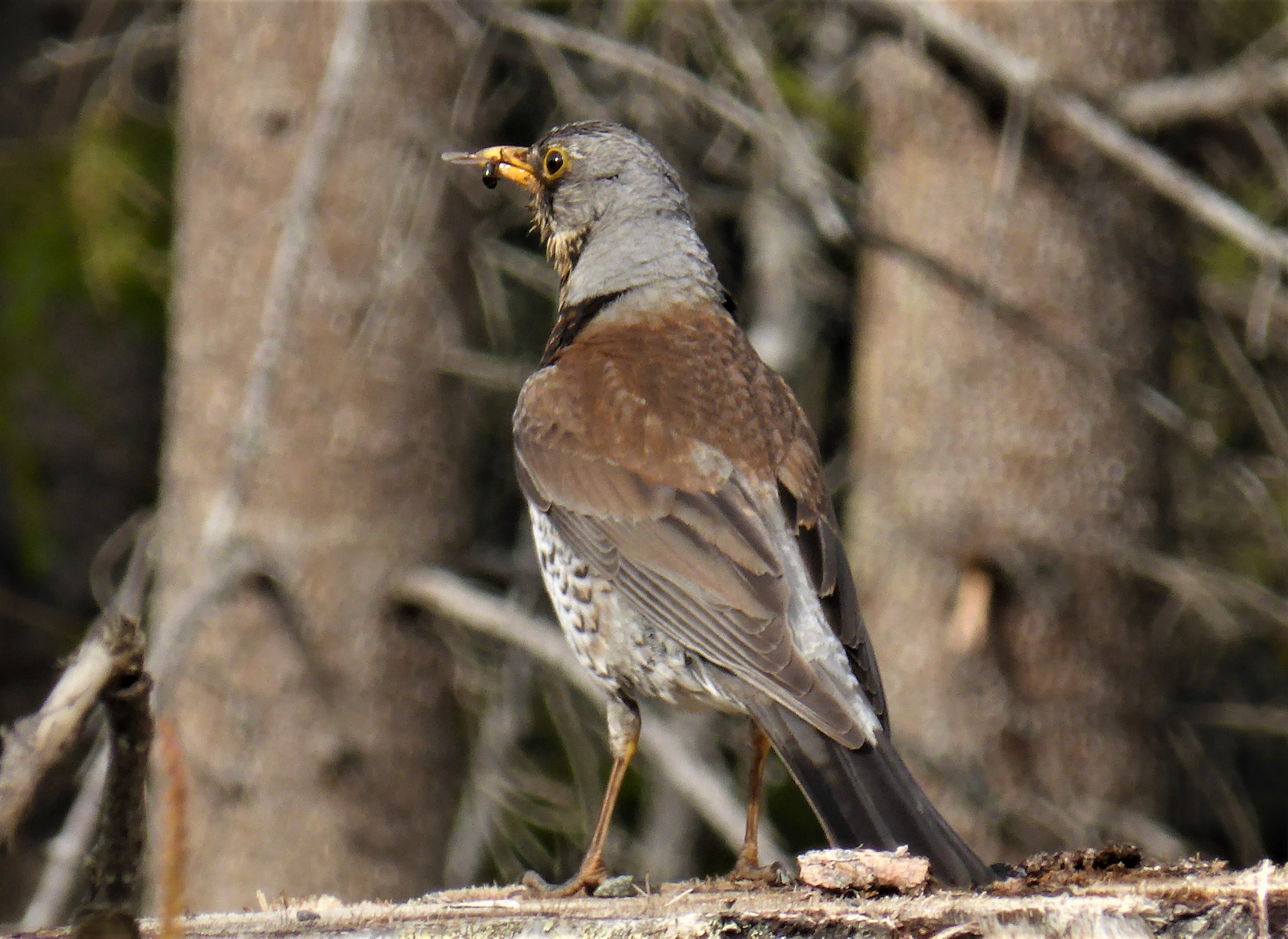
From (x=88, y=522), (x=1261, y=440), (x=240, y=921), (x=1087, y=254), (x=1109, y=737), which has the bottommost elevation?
(x=88, y=522)

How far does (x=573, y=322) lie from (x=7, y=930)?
185 cm

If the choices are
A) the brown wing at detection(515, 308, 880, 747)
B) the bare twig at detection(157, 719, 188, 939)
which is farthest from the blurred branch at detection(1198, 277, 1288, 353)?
the bare twig at detection(157, 719, 188, 939)

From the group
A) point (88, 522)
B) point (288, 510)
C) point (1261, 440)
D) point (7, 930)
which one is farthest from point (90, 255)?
point (1261, 440)

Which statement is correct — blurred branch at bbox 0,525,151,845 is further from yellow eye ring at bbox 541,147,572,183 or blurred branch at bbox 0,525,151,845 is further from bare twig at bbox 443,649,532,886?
bare twig at bbox 443,649,532,886

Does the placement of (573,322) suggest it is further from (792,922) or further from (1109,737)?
(1109,737)

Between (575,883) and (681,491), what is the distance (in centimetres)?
82

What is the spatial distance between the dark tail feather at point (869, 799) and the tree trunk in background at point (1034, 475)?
2793 mm

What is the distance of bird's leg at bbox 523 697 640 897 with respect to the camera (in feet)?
9.91

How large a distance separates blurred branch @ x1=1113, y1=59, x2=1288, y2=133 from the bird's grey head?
219cm

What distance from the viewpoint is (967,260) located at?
5.80 metres

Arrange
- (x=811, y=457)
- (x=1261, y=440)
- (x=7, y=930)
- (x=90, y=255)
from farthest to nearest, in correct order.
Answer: (x=1261, y=440), (x=90, y=255), (x=811, y=457), (x=7, y=930)

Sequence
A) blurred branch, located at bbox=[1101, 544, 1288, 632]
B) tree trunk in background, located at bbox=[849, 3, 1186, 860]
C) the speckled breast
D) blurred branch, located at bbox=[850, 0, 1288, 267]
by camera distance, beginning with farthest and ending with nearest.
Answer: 1. tree trunk in background, located at bbox=[849, 3, 1186, 860]
2. blurred branch, located at bbox=[1101, 544, 1288, 632]
3. blurred branch, located at bbox=[850, 0, 1288, 267]
4. the speckled breast

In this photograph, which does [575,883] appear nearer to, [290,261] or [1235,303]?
[290,261]

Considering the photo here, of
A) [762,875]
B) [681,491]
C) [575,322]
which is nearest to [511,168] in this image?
[575,322]
